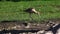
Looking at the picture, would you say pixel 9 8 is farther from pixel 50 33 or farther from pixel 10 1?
pixel 50 33

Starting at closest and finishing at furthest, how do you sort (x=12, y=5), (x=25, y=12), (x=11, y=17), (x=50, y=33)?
1. (x=50, y=33)
2. (x=11, y=17)
3. (x=25, y=12)
4. (x=12, y=5)

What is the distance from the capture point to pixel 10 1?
10.8 m

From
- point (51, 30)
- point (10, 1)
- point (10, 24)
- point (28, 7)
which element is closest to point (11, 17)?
point (10, 24)

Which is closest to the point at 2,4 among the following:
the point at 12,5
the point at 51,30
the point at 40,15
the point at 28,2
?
the point at 12,5

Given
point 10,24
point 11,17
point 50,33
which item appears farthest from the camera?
point 11,17

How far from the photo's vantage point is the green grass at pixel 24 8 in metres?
8.76

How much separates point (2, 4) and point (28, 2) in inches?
42.5

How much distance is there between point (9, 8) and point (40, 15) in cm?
145

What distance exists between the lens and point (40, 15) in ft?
29.6

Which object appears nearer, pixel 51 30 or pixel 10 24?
pixel 51 30

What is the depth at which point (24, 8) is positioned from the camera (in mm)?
9812

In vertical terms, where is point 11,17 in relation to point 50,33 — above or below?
below

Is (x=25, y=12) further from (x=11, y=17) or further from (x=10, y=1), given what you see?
(x=10, y=1)

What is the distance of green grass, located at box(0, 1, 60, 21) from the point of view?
345 inches
